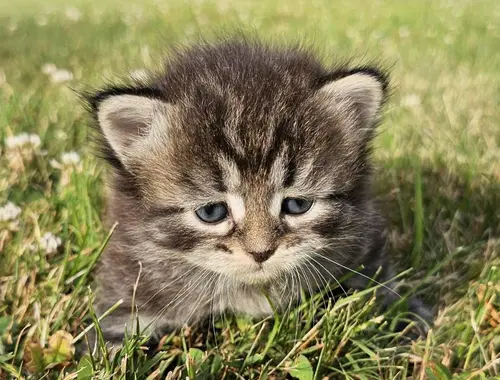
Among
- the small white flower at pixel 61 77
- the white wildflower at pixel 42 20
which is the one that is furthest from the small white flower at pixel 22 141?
the white wildflower at pixel 42 20

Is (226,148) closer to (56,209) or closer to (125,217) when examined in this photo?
(125,217)

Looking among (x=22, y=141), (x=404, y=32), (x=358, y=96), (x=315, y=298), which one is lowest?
(x=404, y=32)

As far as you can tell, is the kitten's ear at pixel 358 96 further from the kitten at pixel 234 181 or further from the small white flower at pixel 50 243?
the small white flower at pixel 50 243

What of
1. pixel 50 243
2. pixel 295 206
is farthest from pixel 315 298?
pixel 50 243

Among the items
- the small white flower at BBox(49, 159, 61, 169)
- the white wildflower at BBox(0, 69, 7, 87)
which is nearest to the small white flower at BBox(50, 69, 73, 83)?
the white wildflower at BBox(0, 69, 7, 87)

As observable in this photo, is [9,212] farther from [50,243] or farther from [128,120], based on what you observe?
[128,120]

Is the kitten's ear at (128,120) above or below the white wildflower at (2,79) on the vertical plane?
above

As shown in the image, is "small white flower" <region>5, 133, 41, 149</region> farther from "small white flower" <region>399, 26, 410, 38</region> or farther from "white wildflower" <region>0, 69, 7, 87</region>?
"small white flower" <region>399, 26, 410, 38</region>

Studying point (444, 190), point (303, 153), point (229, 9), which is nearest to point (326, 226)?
point (303, 153)
